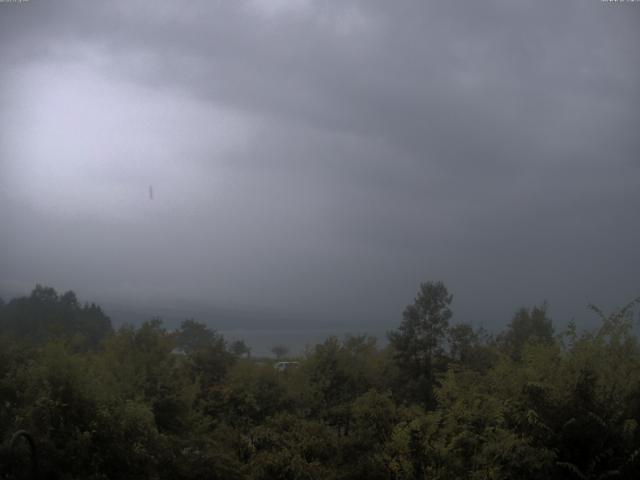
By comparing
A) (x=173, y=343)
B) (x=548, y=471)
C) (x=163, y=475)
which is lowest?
(x=163, y=475)

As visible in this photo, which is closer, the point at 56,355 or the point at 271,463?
the point at 56,355

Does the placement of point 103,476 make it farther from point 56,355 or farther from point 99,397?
point 56,355

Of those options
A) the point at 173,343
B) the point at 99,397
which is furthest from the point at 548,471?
the point at 173,343

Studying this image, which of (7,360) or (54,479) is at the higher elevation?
(7,360)

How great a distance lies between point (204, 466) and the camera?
1322 cm

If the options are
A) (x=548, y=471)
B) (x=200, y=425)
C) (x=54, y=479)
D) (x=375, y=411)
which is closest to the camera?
(x=548, y=471)

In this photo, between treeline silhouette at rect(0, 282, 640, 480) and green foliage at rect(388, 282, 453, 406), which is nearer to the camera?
treeline silhouette at rect(0, 282, 640, 480)

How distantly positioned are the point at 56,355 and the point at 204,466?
3.80 metres

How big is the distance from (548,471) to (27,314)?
4813 centimetres

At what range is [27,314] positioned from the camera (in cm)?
4978

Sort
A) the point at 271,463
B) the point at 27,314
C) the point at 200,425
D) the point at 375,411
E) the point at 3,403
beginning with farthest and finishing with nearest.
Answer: the point at 27,314 < the point at 200,425 < the point at 375,411 < the point at 271,463 < the point at 3,403

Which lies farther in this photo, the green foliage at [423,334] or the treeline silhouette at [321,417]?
the green foliage at [423,334]

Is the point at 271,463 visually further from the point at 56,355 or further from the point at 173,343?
the point at 173,343

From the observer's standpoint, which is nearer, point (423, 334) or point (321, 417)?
point (321, 417)
